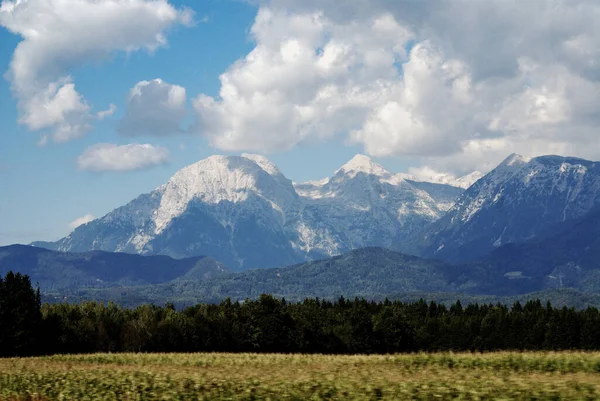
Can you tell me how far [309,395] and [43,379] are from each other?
25.1 m

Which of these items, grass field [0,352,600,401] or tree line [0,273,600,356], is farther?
tree line [0,273,600,356]

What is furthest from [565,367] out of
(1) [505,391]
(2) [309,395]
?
(2) [309,395]

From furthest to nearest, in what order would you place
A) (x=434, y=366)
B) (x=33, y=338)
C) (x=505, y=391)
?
(x=33, y=338)
(x=434, y=366)
(x=505, y=391)

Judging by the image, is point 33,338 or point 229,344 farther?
point 229,344

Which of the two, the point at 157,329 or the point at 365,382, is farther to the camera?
the point at 157,329

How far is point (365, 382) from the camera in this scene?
4050 centimetres

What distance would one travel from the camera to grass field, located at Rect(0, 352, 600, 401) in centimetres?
3497

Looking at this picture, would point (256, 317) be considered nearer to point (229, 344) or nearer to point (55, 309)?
point (229, 344)

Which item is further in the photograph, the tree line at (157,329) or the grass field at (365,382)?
the tree line at (157,329)

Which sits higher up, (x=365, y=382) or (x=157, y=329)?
(x=365, y=382)

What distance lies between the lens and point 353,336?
653 feet

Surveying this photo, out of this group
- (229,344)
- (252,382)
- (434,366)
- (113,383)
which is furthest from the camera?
(229,344)

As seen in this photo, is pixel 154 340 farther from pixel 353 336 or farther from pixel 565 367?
pixel 565 367

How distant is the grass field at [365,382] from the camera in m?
35.0
